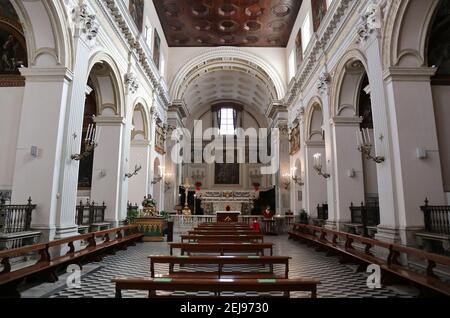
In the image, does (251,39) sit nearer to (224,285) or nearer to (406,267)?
(406,267)

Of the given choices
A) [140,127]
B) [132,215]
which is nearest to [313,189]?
[132,215]

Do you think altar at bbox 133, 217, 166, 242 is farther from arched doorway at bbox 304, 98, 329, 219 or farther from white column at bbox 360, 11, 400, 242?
white column at bbox 360, 11, 400, 242

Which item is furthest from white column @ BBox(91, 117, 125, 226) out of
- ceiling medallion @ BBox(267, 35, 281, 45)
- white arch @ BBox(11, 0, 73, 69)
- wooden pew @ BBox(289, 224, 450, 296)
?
ceiling medallion @ BBox(267, 35, 281, 45)

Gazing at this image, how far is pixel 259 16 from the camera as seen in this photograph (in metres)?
15.6

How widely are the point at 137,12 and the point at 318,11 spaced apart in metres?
7.10

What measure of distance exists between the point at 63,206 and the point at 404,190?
7347 mm

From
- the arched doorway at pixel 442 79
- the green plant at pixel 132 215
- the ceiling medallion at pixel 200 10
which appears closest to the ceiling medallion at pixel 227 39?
the ceiling medallion at pixel 200 10

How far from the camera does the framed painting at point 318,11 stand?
11.4 m

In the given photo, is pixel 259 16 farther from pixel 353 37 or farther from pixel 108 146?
pixel 108 146

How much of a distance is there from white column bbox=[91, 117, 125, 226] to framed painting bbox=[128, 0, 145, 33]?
4133 mm

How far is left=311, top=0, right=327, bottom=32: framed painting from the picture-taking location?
1137 centimetres

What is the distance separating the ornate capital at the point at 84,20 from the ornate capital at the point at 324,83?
758 centimetres

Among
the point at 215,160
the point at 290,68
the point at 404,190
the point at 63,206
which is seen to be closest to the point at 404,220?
the point at 404,190

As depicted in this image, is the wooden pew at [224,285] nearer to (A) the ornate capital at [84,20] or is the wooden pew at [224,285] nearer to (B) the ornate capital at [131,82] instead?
(A) the ornate capital at [84,20]
